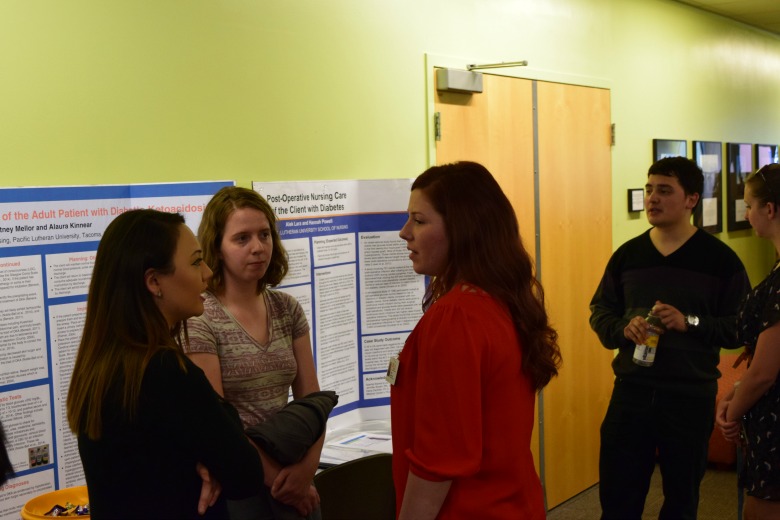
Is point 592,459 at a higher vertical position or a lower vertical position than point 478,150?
lower

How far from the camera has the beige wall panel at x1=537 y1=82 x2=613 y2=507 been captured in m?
4.33

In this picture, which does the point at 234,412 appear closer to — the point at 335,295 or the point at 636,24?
the point at 335,295

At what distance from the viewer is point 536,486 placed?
1.75 m

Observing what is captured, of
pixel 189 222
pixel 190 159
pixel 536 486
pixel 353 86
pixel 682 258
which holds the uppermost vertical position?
pixel 353 86

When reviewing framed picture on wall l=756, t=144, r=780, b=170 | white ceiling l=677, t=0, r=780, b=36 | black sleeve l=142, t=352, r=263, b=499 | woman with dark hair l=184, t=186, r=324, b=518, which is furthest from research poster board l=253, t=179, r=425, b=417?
framed picture on wall l=756, t=144, r=780, b=170

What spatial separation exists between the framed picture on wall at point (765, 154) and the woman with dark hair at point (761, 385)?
4800 millimetres

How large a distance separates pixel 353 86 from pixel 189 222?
1005mm

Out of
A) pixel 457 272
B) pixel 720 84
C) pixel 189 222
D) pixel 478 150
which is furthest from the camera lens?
pixel 720 84

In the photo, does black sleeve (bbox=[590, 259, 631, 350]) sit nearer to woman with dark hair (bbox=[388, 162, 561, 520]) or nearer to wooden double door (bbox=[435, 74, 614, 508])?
wooden double door (bbox=[435, 74, 614, 508])

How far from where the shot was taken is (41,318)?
2.22m

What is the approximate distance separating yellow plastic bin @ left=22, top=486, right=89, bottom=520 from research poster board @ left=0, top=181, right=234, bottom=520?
0.10 m

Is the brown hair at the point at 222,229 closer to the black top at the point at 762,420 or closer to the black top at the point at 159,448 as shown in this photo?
the black top at the point at 159,448

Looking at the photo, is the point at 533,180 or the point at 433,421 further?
the point at 533,180

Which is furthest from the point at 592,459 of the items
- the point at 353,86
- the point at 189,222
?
the point at 189,222
